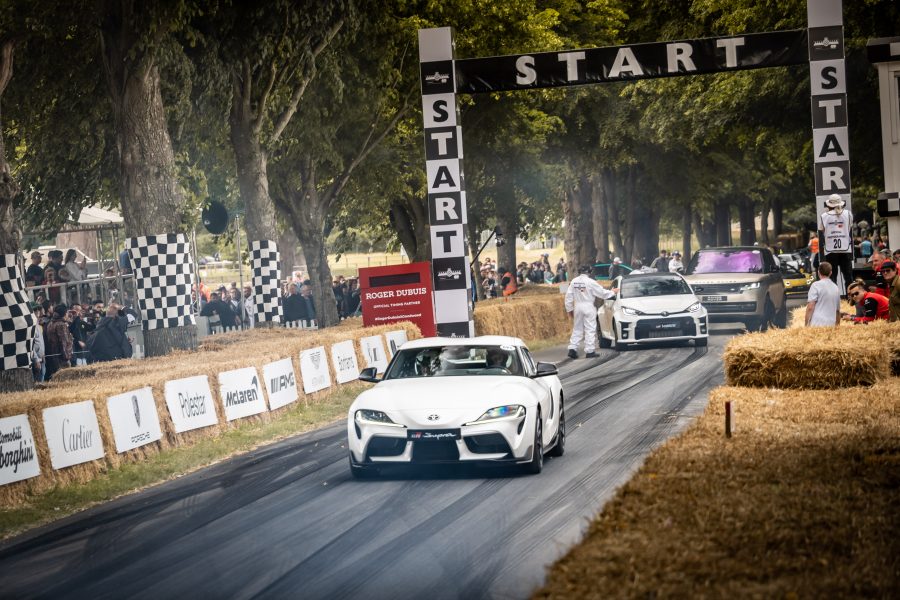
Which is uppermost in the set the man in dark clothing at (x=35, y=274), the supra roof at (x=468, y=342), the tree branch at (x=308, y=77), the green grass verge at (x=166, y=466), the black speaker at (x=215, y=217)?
the tree branch at (x=308, y=77)

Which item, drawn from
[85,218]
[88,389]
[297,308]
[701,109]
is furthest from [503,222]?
[88,389]

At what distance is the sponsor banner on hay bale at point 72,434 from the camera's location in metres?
13.3

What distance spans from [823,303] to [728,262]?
13.7m

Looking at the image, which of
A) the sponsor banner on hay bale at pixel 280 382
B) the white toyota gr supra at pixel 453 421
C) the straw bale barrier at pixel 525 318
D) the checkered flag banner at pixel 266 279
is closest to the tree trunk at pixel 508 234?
the straw bale barrier at pixel 525 318

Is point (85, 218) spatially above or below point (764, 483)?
above

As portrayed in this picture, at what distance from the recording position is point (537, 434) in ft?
41.5

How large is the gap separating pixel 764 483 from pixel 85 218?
94.0ft

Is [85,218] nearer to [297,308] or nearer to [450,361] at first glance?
[297,308]

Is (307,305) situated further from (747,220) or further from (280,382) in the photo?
(747,220)

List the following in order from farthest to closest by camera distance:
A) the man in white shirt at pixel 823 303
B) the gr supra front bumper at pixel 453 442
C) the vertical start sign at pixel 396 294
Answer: the vertical start sign at pixel 396 294
the man in white shirt at pixel 823 303
the gr supra front bumper at pixel 453 442

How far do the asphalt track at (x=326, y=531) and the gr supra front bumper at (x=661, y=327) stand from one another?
39.5 ft

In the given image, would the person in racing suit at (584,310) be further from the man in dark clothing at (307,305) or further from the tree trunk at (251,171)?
the man in dark clothing at (307,305)

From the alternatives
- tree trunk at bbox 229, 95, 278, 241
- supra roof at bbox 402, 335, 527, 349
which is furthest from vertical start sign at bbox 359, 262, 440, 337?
supra roof at bbox 402, 335, 527, 349

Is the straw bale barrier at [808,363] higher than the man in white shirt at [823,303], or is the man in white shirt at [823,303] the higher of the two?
the man in white shirt at [823,303]
